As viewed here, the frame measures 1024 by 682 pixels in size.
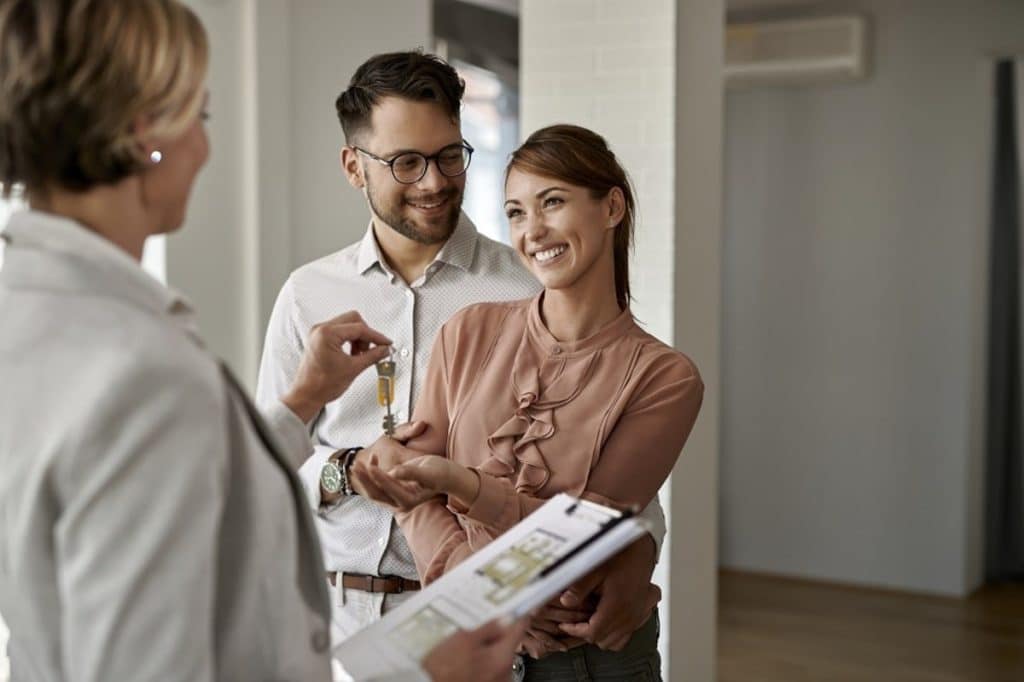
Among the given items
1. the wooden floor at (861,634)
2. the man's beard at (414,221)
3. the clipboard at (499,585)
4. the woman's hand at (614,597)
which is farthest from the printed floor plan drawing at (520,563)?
the wooden floor at (861,634)

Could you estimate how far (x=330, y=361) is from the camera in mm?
1611

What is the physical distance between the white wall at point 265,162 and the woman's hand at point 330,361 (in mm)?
1736

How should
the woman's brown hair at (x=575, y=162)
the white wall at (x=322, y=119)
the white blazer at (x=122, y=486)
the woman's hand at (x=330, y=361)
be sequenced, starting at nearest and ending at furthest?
the white blazer at (x=122, y=486) → the woman's hand at (x=330, y=361) → the woman's brown hair at (x=575, y=162) → the white wall at (x=322, y=119)

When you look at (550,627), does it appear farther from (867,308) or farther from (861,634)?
(867,308)

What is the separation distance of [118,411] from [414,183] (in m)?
1.19

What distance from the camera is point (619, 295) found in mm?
1870

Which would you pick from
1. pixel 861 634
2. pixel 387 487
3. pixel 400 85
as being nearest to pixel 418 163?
pixel 400 85

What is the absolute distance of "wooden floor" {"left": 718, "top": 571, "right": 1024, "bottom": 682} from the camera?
15.1 feet

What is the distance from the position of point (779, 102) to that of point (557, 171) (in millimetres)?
4396

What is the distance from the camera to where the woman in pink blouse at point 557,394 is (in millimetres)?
1703

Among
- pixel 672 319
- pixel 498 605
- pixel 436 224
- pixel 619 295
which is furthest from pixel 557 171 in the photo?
pixel 672 319

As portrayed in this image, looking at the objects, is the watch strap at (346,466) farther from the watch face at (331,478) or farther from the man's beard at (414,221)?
the man's beard at (414,221)

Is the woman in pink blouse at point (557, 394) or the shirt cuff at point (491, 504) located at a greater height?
the woman in pink blouse at point (557, 394)

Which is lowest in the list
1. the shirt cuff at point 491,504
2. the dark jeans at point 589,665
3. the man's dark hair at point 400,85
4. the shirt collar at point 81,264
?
the dark jeans at point 589,665
